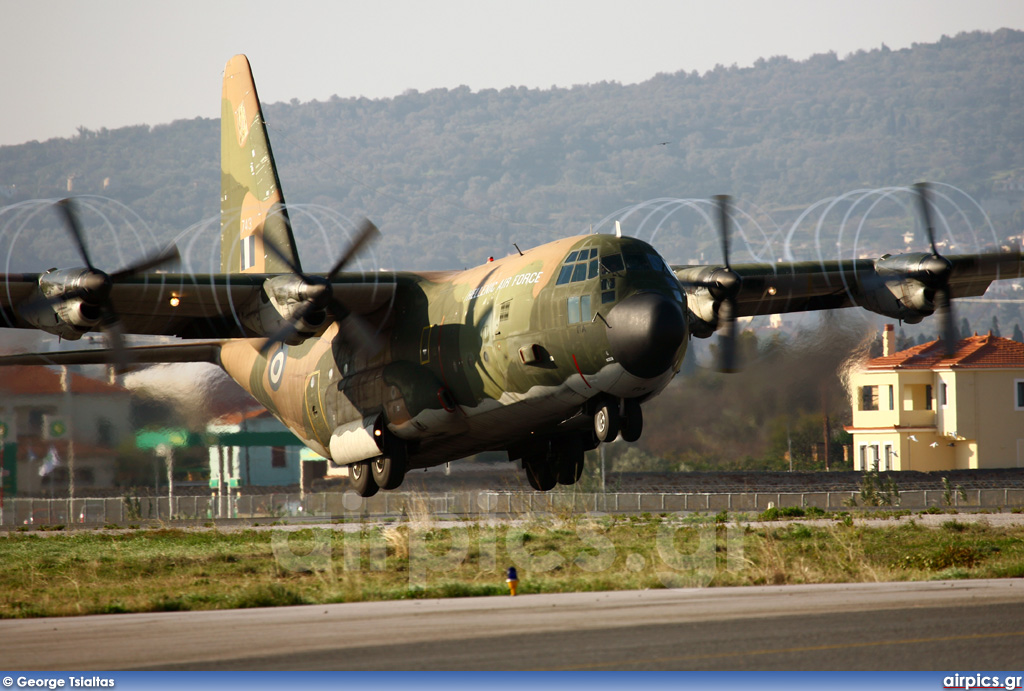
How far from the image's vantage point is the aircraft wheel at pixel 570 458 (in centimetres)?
2573

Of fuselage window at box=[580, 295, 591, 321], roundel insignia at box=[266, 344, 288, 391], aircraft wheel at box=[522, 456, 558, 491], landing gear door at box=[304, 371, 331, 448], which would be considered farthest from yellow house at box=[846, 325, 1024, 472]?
fuselage window at box=[580, 295, 591, 321]

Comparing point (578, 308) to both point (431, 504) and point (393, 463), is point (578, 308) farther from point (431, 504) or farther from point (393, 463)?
point (431, 504)

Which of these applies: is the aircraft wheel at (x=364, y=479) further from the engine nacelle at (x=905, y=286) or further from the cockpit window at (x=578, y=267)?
the engine nacelle at (x=905, y=286)

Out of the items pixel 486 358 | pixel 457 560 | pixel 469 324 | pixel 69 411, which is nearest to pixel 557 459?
pixel 457 560

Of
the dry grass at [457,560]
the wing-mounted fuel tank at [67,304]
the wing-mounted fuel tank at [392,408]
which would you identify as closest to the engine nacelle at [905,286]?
the dry grass at [457,560]

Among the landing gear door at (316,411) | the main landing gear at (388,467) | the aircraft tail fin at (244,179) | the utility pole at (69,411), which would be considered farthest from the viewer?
the utility pole at (69,411)

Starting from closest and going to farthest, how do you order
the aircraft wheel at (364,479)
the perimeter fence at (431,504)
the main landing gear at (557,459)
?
the main landing gear at (557,459)
the aircraft wheel at (364,479)
the perimeter fence at (431,504)

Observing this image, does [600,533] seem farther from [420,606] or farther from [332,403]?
[420,606]

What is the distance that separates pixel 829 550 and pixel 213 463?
4137 cm

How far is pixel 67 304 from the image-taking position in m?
23.1

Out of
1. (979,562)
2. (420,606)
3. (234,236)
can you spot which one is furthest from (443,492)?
(420,606)

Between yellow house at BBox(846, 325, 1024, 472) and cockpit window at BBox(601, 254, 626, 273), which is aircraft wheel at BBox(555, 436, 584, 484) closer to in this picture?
cockpit window at BBox(601, 254, 626, 273)

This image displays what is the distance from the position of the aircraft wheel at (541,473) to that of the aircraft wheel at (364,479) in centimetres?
392

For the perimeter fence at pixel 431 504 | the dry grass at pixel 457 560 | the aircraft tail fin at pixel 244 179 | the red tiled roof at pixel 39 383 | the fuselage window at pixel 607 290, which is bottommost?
the perimeter fence at pixel 431 504
